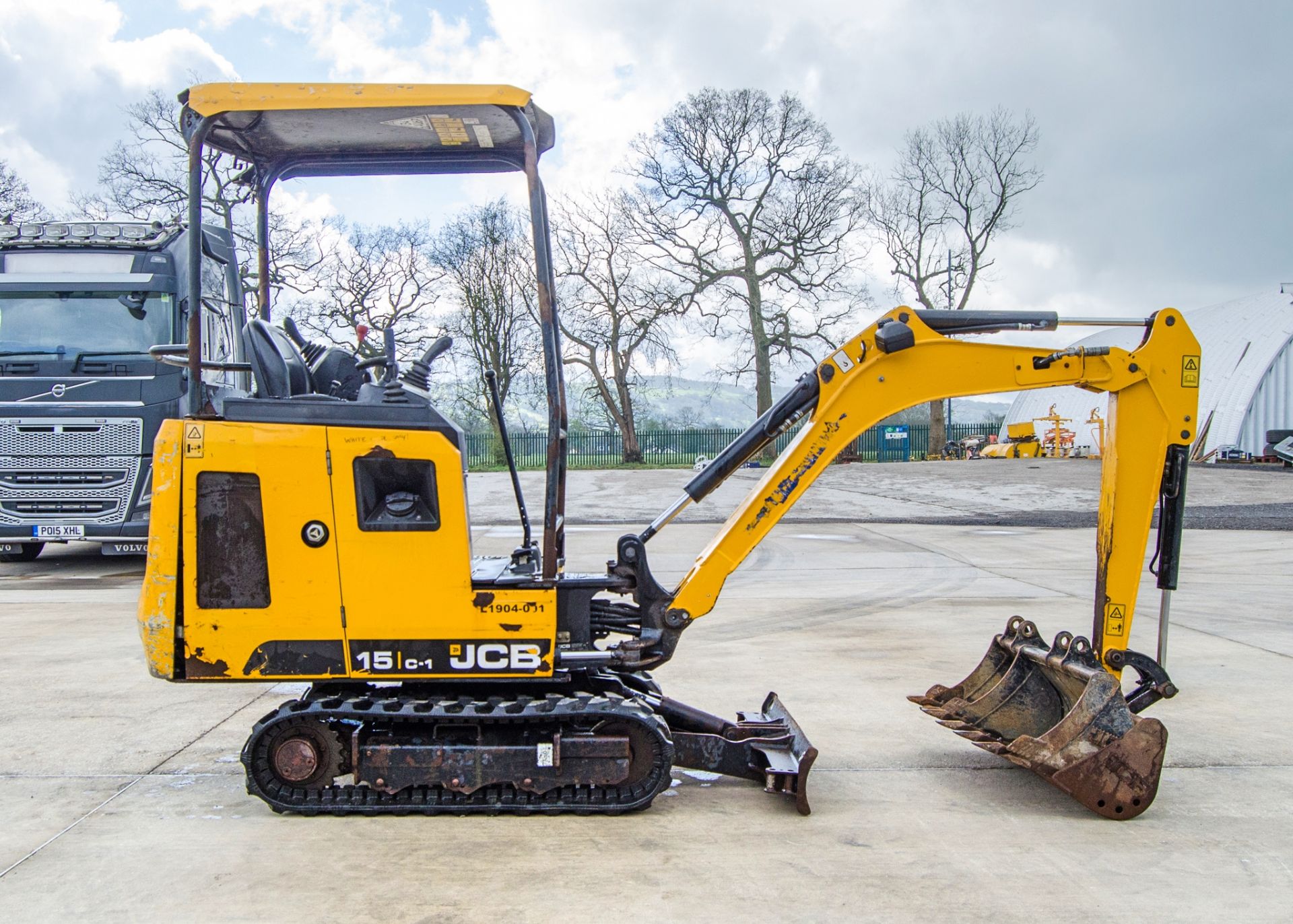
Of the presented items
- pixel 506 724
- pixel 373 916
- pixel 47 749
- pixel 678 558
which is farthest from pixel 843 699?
pixel 678 558

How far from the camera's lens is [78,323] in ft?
36.2

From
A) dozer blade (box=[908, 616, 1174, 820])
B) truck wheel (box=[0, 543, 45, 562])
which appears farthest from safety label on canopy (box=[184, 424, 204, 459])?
truck wheel (box=[0, 543, 45, 562])

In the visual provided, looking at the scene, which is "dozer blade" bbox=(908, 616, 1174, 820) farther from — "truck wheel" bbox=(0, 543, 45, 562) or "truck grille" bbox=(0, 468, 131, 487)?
"truck wheel" bbox=(0, 543, 45, 562)

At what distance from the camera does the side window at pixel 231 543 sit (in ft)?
12.7

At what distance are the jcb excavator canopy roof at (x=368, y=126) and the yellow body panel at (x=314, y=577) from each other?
4.20 feet

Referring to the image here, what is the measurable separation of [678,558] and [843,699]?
6774 millimetres

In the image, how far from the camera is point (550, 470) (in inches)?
159

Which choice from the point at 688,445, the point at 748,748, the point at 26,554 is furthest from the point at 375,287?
the point at 688,445

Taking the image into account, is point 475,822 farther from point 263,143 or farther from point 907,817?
point 263,143

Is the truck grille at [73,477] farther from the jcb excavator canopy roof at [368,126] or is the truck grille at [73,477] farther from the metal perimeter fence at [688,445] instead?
the metal perimeter fence at [688,445]

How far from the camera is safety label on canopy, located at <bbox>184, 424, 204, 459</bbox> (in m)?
3.84

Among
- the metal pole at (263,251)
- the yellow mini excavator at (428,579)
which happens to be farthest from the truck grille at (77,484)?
the yellow mini excavator at (428,579)

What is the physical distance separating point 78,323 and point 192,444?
8.61 m

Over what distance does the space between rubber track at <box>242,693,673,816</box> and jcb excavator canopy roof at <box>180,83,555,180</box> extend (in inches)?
91.4
